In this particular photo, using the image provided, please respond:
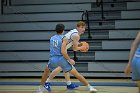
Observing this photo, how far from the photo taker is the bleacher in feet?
36.0

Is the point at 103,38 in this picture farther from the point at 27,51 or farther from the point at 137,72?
the point at 137,72

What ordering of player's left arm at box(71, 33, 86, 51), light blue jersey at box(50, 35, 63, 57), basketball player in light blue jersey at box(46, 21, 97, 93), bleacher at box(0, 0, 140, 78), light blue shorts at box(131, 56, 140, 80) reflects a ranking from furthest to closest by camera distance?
bleacher at box(0, 0, 140, 78)
player's left arm at box(71, 33, 86, 51)
light blue jersey at box(50, 35, 63, 57)
basketball player in light blue jersey at box(46, 21, 97, 93)
light blue shorts at box(131, 56, 140, 80)

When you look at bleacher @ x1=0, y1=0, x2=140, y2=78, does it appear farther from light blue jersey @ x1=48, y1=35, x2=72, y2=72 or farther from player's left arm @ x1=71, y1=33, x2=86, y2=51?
light blue jersey @ x1=48, y1=35, x2=72, y2=72

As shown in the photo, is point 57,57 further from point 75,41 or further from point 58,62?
point 75,41

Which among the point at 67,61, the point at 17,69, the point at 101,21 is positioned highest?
the point at 101,21

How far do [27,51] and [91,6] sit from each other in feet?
9.55

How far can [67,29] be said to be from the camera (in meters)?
12.0

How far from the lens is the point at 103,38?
11.6 m

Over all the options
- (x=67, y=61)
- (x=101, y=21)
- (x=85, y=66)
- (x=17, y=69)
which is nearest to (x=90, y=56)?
(x=85, y=66)

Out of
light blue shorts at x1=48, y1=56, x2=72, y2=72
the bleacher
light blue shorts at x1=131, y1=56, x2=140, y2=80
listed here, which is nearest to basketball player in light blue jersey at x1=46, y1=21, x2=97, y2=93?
light blue shorts at x1=48, y1=56, x2=72, y2=72

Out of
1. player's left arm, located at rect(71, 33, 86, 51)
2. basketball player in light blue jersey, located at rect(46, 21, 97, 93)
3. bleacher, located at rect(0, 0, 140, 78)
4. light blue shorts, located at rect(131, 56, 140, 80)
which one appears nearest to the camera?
light blue shorts, located at rect(131, 56, 140, 80)

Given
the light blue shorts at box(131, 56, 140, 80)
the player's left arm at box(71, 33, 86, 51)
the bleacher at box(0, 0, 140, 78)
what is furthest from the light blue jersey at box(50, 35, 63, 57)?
the bleacher at box(0, 0, 140, 78)

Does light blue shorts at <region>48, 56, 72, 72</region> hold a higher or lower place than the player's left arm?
lower

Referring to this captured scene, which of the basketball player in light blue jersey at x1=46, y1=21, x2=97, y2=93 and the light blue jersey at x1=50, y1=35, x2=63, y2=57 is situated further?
the light blue jersey at x1=50, y1=35, x2=63, y2=57
